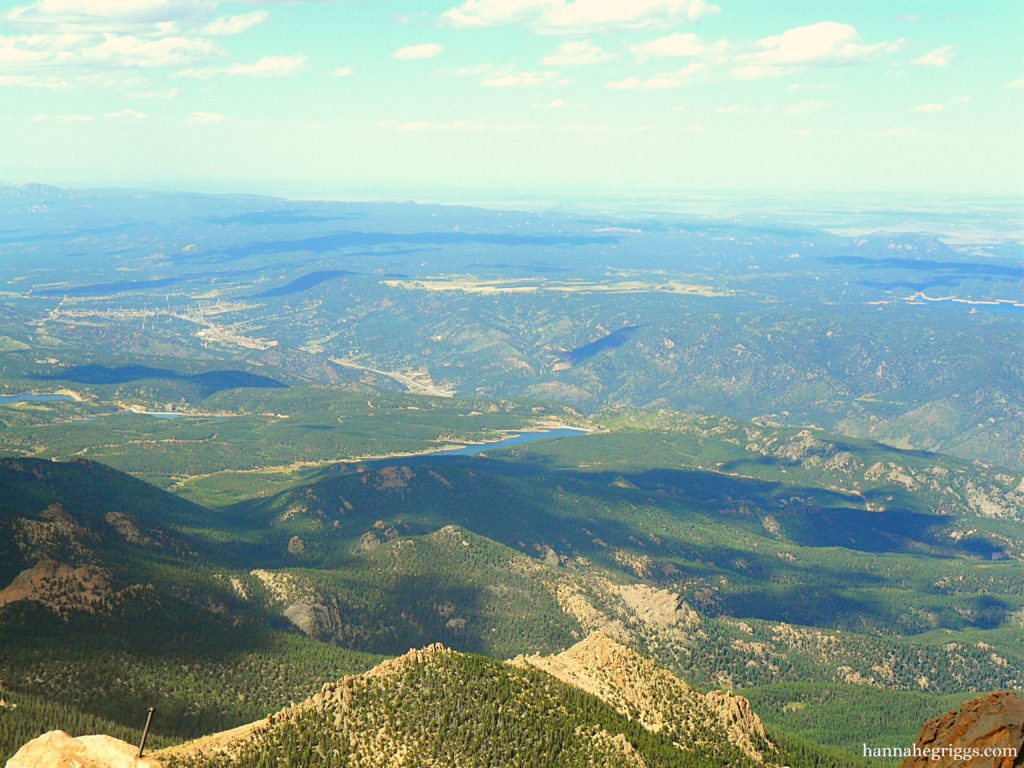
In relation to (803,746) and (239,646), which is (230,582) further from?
(803,746)

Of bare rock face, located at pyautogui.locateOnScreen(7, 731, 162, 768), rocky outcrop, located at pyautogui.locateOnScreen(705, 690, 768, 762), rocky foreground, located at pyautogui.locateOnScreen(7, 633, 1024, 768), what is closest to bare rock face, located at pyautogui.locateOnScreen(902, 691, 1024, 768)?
bare rock face, located at pyautogui.locateOnScreen(7, 731, 162, 768)

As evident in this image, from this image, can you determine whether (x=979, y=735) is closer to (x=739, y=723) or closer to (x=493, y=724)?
(x=493, y=724)

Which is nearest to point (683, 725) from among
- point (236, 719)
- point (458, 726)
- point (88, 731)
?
point (458, 726)

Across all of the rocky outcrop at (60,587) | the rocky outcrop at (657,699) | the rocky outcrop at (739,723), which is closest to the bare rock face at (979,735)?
the rocky outcrop at (657,699)

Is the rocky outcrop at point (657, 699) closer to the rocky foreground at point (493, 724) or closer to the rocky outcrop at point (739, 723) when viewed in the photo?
the rocky outcrop at point (739, 723)

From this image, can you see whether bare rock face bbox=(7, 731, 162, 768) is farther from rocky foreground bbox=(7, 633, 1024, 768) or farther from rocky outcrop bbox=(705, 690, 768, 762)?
rocky outcrop bbox=(705, 690, 768, 762)

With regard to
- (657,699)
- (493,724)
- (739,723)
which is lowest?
(739,723)

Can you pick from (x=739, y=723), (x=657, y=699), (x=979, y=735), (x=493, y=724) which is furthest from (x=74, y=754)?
(x=739, y=723)
